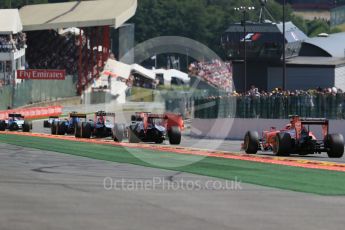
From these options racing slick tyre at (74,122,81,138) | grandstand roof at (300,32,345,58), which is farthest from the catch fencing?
racing slick tyre at (74,122,81,138)

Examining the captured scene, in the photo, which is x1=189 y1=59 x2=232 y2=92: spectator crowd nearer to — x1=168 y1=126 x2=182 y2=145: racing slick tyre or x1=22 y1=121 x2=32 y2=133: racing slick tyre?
x1=22 y1=121 x2=32 y2=133: racing slick tyre

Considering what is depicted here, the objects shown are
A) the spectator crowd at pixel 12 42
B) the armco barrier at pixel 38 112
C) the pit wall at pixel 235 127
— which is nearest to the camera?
the pit wall at pixel 235 127

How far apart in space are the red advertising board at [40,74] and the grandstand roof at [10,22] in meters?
5.26

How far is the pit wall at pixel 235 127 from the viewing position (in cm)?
3606

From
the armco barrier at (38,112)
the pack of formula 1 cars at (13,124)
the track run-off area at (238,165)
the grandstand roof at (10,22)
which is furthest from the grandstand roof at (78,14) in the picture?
the track run-off area at (238,165)

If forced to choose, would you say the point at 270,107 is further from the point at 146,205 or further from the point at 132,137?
the point at 146,205

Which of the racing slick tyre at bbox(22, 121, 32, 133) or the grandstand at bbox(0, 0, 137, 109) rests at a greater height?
the grandstand at bbox(0, 0, 137, 109)

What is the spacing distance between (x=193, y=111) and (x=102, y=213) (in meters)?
37.2

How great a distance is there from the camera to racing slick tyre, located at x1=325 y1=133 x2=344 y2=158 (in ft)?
76.7

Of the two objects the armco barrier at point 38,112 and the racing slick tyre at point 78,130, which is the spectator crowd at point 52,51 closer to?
the armco barrier at point 38,112

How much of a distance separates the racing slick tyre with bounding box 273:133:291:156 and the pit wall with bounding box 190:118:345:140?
40.9 ft

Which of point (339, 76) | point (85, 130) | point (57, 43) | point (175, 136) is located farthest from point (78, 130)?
point (57, 43)

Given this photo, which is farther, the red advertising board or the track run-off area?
the red advertising board

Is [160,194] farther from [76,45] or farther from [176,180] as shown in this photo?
[76,45]
